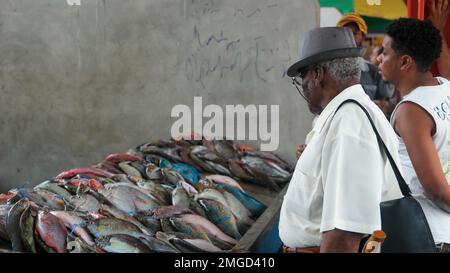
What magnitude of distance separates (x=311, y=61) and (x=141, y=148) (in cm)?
442

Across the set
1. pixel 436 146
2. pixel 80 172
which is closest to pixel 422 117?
pixel 436 146

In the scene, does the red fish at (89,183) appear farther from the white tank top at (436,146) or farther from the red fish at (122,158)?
the white tank top at (436,146)

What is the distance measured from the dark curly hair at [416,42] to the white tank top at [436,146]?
0.49 ft

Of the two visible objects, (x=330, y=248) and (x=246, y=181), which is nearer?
(x=330, y=248)

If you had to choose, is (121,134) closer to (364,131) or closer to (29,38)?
(29,38)

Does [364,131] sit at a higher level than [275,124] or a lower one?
higher

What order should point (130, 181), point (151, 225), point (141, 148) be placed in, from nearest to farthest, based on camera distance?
1. point (151, 225)
2. point (130, 181)
3. point (141, 148)

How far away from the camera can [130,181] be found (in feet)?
19.0

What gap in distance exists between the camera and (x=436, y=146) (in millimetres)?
2867

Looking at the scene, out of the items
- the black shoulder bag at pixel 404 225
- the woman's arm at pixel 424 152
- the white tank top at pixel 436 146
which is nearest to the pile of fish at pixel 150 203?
the white tank top at pixel 436 146

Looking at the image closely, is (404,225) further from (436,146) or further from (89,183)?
(89,183)

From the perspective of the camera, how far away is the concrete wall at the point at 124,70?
7180 mm
